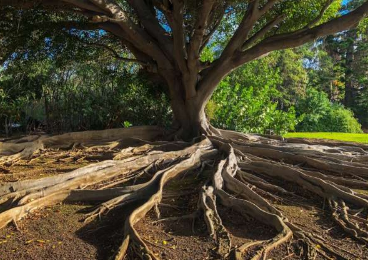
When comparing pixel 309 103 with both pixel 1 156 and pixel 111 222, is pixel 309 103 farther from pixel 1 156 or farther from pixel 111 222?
pixel 111 222

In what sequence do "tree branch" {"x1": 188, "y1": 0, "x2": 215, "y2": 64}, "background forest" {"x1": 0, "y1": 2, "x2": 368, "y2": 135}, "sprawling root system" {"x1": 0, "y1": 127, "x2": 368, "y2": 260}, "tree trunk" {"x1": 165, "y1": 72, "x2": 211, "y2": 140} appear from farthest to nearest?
1. "background forest" {"x1": 0, "y1": 2, "x2": 368, "y2": 135}
2. "tree trunk" {"x1": 165, "y1": 72, "x2": 211, "y2": 140}
3. "tree branch" {"x1": 188, "y1": 0, "x2": 215, "y2": 64}
4. "sprawling root system" {"x1": 0, "y1": 127, "x2": 368, "y2": 260}

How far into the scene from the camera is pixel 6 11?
Answer: 9523mm

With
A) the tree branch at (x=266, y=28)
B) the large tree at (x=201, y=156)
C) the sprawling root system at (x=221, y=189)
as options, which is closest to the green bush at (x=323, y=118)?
the large tree at (x=201, y=156)

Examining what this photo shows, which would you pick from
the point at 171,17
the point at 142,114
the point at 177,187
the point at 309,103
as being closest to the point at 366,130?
the point at 309,103

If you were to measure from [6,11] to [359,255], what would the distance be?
30.6ft

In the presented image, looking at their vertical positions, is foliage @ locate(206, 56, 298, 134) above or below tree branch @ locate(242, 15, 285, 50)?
below

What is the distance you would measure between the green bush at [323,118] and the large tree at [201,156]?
47.2ft

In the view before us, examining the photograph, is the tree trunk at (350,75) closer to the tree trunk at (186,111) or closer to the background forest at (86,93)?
the background forest at (86,93)

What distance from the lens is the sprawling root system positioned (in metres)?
4.18

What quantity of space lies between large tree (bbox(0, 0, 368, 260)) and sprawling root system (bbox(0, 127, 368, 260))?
19 mm

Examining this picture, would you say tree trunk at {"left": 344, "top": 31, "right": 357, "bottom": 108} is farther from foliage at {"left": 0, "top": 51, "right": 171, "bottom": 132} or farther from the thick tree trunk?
the thick tree trunk

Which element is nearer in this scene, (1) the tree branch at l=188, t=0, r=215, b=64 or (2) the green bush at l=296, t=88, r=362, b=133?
(1) the tree branch at l=188, t=0, r=215, b=64

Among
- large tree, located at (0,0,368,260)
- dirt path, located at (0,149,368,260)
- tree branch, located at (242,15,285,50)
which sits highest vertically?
tree branch, located at (242,15,285,50)

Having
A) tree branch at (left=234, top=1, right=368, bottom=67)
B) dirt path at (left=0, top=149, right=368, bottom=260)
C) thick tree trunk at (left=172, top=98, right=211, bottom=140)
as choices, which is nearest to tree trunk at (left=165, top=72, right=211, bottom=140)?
thick tree trunk at (left=172, top=98, right=211, bottom=140)
